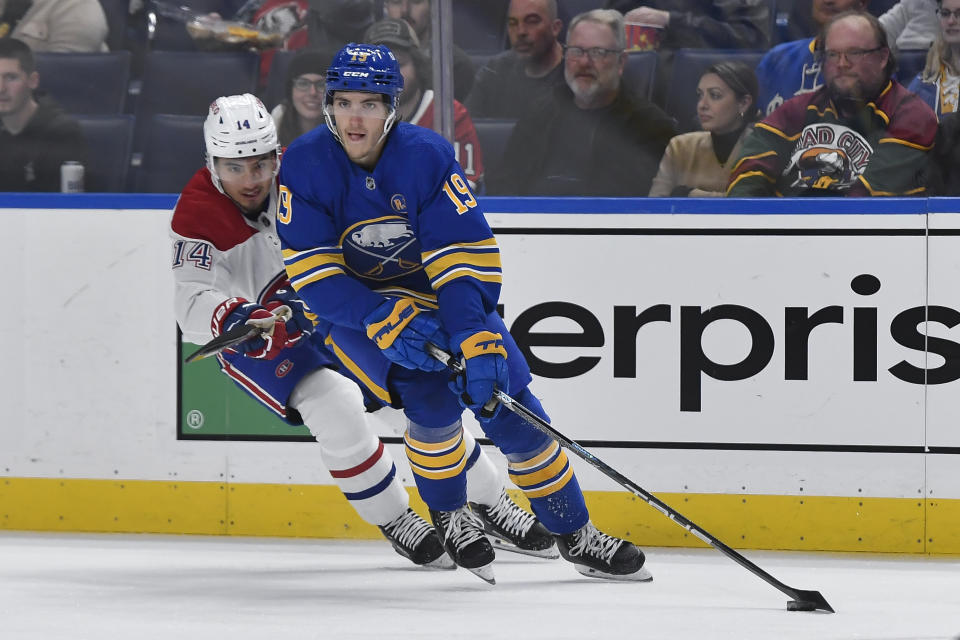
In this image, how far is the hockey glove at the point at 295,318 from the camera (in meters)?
3.28

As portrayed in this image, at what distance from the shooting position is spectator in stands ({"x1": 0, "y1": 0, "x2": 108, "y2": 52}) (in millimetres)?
3922

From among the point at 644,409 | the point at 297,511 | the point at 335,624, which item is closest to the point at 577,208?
the point at 644,409

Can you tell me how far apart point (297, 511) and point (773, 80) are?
5.42ft

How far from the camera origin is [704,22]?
363 centimetres

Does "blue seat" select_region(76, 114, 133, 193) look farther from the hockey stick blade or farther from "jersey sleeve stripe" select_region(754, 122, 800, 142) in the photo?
"jersey sleeve stripe" select_region(754, 122, 800, 142)

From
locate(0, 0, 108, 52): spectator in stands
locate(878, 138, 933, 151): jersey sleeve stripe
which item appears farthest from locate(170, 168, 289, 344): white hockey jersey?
locate(878, 138, 933, 151): jersey sleeve stripe

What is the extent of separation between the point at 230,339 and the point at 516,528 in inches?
32.8

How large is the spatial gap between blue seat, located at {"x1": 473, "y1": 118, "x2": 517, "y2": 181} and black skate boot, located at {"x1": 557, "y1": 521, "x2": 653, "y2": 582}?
1.07 meters

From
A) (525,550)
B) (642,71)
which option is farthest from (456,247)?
(642,71)

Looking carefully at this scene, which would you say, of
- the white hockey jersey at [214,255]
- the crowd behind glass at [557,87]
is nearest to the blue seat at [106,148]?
the crowd behind glass at [557,87]

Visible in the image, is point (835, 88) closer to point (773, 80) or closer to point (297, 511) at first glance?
point (773, 80)

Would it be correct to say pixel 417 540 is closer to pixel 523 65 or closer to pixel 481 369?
pixel 481 369

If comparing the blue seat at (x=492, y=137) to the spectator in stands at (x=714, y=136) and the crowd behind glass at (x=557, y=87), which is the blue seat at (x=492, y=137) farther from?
the spectator in stands at (x=714, y=136)

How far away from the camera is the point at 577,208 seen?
367 cm
